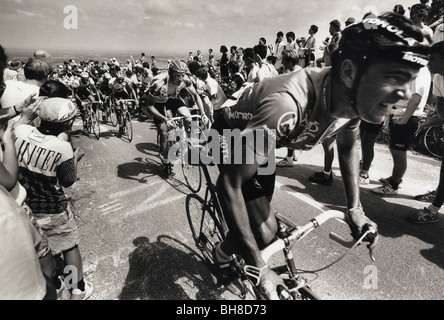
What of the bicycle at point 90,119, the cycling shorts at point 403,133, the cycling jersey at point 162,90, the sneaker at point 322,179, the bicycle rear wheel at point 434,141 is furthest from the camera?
the bicycle at point 90,119

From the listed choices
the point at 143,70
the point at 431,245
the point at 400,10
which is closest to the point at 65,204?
the point at 431,245

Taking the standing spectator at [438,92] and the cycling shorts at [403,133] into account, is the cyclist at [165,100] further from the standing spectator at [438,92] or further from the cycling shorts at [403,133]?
the standing spectator at [438,92]

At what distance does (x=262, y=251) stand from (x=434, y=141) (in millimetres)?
6665

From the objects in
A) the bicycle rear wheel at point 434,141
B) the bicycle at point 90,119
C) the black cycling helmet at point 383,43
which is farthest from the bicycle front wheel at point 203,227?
the bicycle at point 90,119

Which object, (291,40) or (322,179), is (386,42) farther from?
(291,40)

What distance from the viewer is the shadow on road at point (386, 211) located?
131 inches

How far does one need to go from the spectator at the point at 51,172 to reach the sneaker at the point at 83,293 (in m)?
0.01

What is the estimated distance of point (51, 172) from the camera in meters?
2.22

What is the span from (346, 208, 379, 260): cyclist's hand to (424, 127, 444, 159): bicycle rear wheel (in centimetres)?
568

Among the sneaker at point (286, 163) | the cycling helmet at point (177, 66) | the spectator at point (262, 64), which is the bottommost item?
the sneaker at point (286, 163)

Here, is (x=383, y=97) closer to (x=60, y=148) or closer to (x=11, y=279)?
(x=11, y=279)

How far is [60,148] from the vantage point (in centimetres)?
221

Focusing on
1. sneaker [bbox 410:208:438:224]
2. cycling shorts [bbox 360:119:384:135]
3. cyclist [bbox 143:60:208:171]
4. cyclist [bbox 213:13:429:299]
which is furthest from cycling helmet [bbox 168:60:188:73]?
sneaker [bbox 410:208:438:224]
